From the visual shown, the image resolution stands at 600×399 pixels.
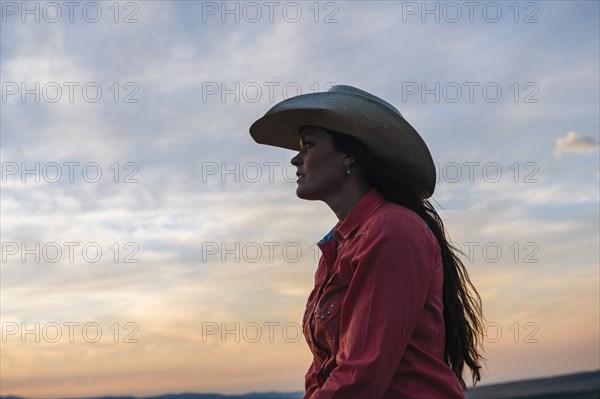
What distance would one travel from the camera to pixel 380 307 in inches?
97.7

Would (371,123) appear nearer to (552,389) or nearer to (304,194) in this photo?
Result: (304,194)

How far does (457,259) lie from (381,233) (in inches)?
20.1

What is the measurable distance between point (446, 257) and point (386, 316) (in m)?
0.52

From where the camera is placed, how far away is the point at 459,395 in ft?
8.33

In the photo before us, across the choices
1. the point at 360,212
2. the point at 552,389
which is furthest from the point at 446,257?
the point at 552,389

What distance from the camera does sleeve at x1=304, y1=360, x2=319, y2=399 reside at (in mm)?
2859

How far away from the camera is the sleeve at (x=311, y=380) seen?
9.38 ft

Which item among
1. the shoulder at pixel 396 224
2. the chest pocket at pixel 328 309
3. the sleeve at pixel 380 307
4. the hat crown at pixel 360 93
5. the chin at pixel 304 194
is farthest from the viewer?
the hat crown at pixel 360 93

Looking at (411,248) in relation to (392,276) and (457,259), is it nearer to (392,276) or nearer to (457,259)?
(392,276)

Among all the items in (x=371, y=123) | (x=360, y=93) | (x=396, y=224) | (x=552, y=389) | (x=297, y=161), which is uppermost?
(x=360, y=93)

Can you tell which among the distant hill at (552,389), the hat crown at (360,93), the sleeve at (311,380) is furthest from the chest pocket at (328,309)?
the distant hill at (552,389)

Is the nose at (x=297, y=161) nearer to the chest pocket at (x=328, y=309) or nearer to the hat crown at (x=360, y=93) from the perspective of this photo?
the hat crown at (x=360, y=93)

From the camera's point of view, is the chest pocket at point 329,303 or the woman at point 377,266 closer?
the woman at point 377,266

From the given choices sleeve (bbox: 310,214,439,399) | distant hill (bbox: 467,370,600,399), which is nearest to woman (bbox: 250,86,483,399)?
sleeve (bbox: 310,214,439,399)
